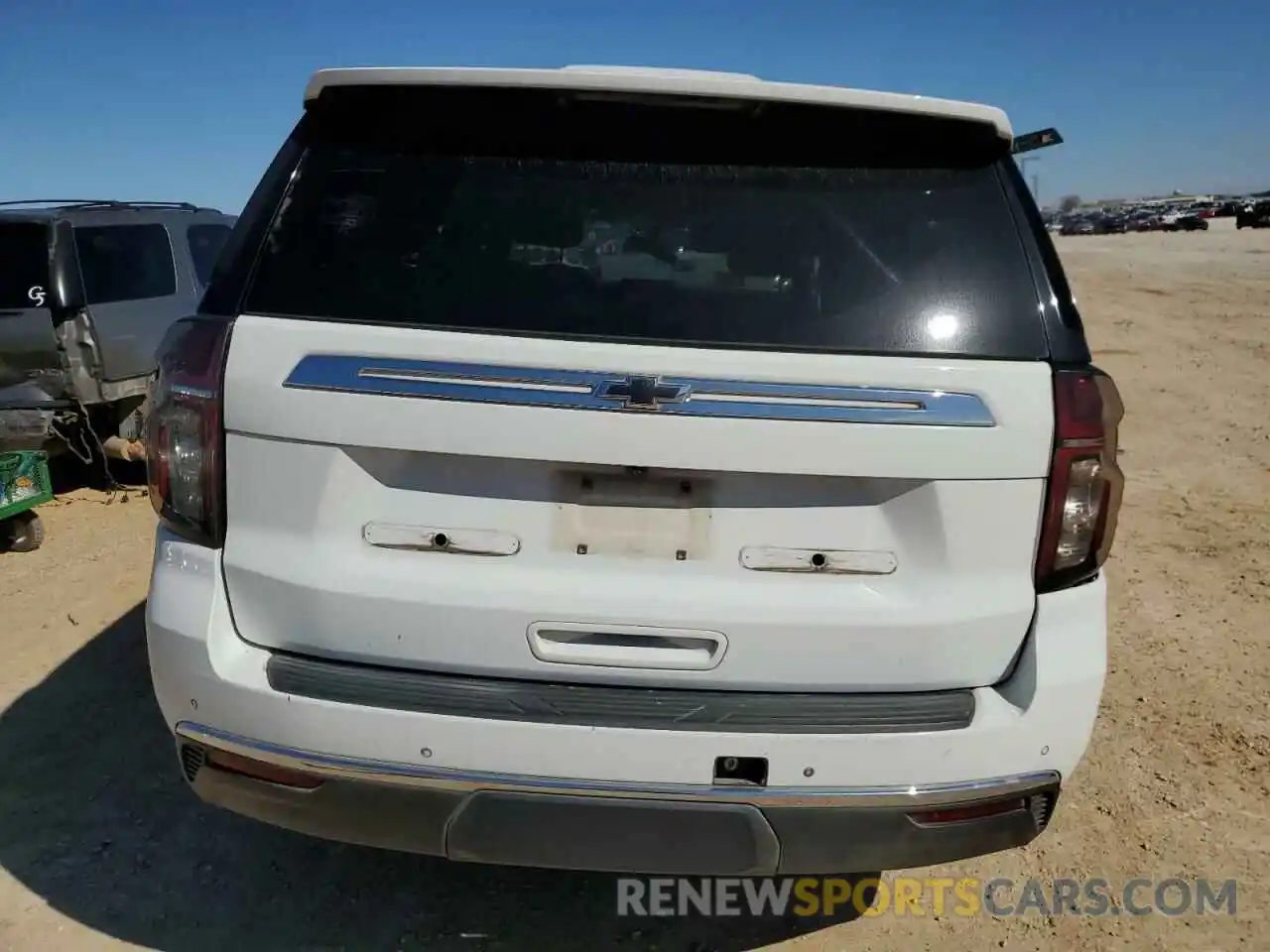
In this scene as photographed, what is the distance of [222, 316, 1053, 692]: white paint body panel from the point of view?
202cm

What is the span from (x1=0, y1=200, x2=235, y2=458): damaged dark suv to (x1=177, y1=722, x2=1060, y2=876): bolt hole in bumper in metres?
5.51

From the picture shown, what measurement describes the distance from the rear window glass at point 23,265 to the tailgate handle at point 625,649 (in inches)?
244

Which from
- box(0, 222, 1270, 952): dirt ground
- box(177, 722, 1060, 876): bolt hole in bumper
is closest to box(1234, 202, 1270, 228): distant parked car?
box(0, 222, 1270, 952): dirt ground

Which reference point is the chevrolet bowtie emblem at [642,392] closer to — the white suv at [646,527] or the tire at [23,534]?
the white suv at [646,527]

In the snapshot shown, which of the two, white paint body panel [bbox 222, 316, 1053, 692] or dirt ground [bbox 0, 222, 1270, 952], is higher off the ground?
white paint body panel [bbox 222, 316, 1053, 692]

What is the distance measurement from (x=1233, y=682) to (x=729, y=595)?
10.9ft

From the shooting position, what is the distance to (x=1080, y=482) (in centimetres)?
211

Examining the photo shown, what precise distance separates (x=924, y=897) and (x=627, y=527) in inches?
68.5

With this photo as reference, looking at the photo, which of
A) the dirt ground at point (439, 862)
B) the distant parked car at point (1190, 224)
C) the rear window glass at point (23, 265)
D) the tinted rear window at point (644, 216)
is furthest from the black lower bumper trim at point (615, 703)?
the distant parked car at point (1190, 224)

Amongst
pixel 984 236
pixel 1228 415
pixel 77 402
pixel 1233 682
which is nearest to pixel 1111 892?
pixel 1233 682

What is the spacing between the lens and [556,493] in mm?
2059

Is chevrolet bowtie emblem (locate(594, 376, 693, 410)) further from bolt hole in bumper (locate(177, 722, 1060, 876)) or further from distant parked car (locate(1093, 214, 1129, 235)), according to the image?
distant parked car (locate(1093, 214, 1129, 235))

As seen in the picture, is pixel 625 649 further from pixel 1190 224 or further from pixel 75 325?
pixel 1190 224

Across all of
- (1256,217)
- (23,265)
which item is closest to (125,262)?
(23,265)
